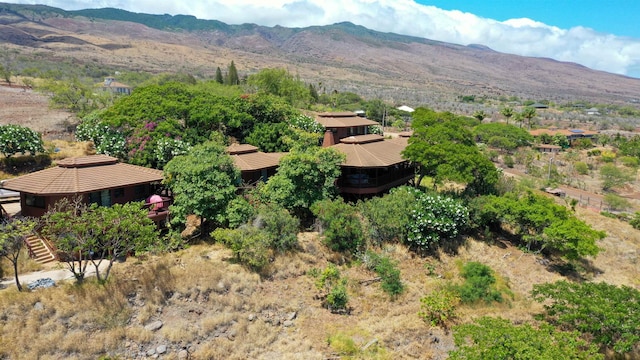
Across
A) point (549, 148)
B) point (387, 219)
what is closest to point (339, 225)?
point (387, 219)

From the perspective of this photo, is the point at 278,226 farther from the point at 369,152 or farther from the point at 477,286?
the point at 477,286

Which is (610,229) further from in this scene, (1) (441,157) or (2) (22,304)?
(2) (22,304)

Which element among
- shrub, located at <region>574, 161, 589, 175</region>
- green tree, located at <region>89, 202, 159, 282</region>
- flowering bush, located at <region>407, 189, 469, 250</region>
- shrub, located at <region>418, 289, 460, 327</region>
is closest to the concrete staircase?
green tree, located at <region>89, 202, 159, 282</region>

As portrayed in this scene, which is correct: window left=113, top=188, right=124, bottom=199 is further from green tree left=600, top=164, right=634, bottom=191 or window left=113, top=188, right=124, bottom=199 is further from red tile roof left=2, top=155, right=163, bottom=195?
green tree left=600, top=164, right=634, bottom=191

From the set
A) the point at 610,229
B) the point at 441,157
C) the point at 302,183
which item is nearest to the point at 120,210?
the point at 302,183

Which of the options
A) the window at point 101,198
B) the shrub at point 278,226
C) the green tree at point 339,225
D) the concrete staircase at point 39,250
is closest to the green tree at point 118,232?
the concrete staircase at point 39,250

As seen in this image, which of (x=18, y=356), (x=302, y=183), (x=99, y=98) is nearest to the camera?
(x=18, y=356)

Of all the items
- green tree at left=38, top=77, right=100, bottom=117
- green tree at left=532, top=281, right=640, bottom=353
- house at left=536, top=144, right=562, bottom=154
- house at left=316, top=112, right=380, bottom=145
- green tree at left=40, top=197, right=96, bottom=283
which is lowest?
green tree at left=532, top=281, right=640, bottom=353
